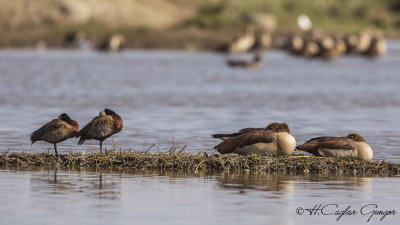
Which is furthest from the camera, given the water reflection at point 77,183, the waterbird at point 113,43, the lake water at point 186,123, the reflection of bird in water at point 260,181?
the waterbird at point 113,43

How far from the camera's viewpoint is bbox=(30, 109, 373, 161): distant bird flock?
554 inches

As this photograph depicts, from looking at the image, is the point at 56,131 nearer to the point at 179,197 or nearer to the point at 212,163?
the point at 212,163

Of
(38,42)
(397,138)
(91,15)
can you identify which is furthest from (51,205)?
(91,15)

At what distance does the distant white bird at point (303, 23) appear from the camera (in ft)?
259

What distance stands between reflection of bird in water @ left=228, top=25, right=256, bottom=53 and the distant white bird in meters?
11.2

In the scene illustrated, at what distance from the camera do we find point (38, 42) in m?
61.2

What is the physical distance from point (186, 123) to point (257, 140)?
7553mm

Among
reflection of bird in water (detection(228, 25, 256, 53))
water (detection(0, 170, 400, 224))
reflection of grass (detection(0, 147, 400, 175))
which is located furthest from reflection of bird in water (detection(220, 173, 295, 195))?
reflection of bird in water (detection(228, 25, 256, 53))

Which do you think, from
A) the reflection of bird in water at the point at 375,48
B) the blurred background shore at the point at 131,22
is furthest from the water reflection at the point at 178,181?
the reflection of bird in water at the point at 375,48

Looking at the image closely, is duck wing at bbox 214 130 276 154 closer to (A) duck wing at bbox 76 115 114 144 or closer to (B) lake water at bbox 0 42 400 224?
(B) lake water at bbox 0 42 400 224

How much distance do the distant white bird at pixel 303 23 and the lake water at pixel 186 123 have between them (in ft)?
85.1

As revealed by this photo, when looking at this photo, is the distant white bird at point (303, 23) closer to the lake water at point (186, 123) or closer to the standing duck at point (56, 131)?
the lake water at point (186, 123)

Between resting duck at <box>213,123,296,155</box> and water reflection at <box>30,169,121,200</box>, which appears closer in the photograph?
water reflection at <box>30,169,121,200</box>

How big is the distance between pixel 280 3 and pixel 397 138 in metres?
69.9
